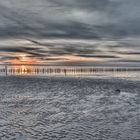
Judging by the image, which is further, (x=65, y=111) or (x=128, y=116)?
(x=65, y=111)

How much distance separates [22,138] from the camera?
1870 centimetres

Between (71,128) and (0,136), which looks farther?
(71,128)

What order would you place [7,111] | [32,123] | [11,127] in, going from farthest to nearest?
[7,111], [32,123], [11,127]

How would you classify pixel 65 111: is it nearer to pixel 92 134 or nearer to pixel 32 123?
pixel 32 123

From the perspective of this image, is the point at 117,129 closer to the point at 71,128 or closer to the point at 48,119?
the point at 71,128

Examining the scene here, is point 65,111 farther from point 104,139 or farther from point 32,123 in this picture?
point 104,139

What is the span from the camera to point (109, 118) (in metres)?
26.3

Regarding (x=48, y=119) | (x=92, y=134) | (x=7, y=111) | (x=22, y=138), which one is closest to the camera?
(x=22, y=138)

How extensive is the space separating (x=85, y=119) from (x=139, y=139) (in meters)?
7.74

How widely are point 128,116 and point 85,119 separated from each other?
4.85 meters

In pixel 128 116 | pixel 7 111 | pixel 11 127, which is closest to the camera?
pixel 11 127

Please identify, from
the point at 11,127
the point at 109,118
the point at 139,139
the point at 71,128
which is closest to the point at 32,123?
the point at 11,127

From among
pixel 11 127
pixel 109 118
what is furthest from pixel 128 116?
pixel 11 127

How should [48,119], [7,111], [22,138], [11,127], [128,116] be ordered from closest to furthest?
[22,138]
[11,127]
[48,119]
[128,116]
[7,111]
